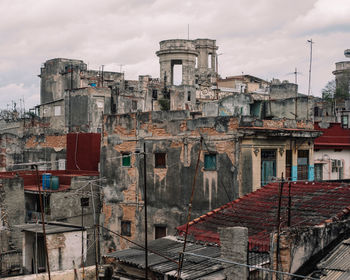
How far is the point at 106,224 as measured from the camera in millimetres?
23219

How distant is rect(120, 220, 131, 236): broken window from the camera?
22469 millimetres

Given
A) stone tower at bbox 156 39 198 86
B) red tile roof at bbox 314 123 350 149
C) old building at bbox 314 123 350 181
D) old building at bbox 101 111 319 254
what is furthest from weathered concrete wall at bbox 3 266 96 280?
stone tower at bbox 156 39 198 86

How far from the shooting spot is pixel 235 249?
965 centimetres

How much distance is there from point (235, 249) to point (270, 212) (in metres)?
4.08

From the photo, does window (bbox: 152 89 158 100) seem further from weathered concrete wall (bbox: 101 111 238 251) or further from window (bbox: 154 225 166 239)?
window (bbox: 154 225 166 239)

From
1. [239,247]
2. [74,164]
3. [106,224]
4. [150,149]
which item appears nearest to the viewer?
[239,247]

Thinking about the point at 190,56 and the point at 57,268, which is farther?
the point at 190,56

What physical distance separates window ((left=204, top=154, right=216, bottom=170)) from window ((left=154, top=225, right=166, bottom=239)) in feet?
11.7

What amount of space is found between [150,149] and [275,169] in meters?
5.70

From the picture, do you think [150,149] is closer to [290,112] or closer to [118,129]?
[118,129]

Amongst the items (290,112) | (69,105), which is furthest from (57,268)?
(69,105)

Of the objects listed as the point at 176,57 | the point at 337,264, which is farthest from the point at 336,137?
the point at 176,57

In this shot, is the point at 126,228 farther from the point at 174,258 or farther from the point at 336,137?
the point at 336,137

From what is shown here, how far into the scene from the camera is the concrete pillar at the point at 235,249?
952cm
